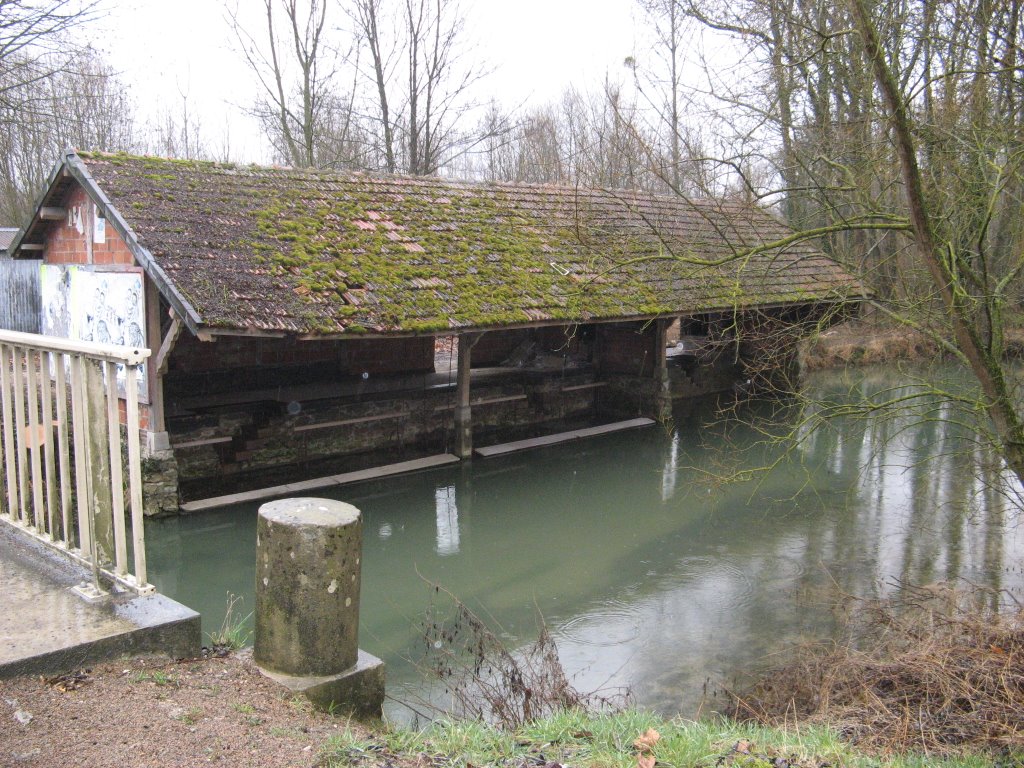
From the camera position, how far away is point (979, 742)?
12.7 ft

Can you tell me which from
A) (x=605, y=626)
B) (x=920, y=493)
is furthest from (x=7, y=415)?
(x=920, y=493)

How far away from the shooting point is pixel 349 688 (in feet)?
11.5

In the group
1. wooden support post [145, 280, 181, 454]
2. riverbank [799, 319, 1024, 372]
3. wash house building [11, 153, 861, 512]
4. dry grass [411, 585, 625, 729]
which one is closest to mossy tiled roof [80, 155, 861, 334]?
wash house building [11, 153, 861, 512]

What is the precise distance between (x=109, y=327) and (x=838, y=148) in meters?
7.28

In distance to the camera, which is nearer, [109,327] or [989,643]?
[989,643]

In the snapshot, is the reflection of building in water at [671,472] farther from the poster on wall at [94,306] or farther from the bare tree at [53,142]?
the bare tree at [53,142]

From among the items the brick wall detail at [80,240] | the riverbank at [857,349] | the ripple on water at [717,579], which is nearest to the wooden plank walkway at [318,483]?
the brick wall detail at [80,240]

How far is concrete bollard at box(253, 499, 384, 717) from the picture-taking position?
343 centimetres

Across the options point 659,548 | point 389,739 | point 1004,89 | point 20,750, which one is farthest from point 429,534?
point 1004,89

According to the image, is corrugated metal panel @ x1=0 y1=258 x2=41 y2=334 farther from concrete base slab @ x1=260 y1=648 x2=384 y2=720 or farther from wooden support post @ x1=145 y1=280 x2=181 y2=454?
concrete base slab @ x1=260 y1=648 x2=384 y2=720

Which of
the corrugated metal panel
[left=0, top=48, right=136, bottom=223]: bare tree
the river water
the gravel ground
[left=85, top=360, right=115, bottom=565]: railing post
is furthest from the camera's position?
[left=0, top=48, right=136, bottom=223]: bare tree

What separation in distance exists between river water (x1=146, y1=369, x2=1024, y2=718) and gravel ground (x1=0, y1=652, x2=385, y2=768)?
6.60ft

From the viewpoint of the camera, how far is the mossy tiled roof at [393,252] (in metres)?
7.82

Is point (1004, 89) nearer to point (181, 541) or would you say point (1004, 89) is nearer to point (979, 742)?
point (979, 742)
